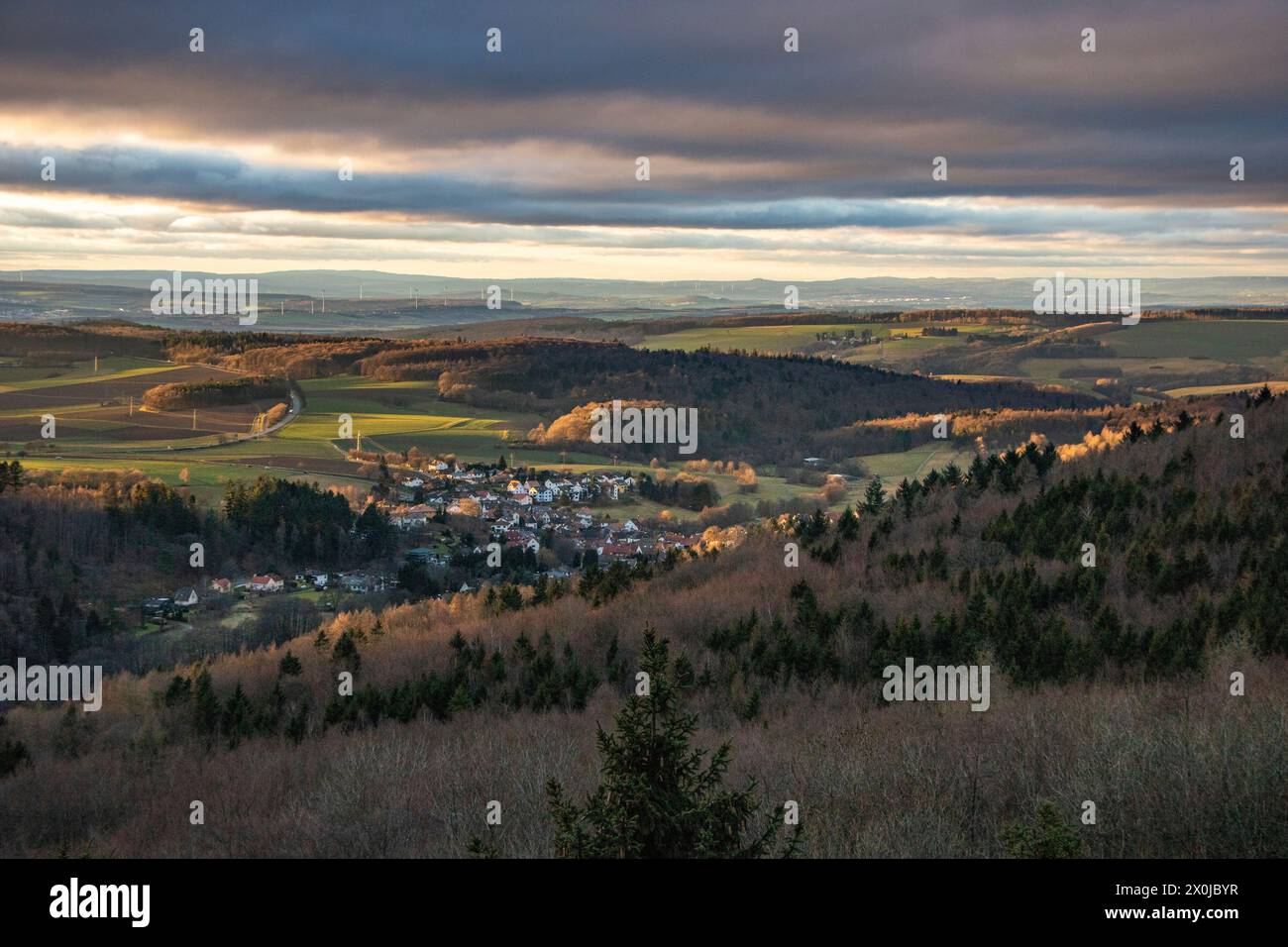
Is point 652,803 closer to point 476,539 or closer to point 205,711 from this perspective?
point 205,711

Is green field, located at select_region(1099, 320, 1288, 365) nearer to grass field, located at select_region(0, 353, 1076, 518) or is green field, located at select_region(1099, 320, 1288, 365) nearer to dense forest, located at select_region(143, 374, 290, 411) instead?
grass field, located at select_region(0, 353, 1076, 518)

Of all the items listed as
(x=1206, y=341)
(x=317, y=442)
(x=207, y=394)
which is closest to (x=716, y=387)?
(x=317, y=442)

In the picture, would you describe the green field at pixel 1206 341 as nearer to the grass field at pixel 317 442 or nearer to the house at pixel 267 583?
the grass field at pixel 317 442

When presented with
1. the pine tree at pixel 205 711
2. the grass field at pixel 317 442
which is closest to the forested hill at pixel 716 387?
the grass field at pixel 317 442

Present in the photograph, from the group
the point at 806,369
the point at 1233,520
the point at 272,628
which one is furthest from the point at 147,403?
the point at 1233,520
